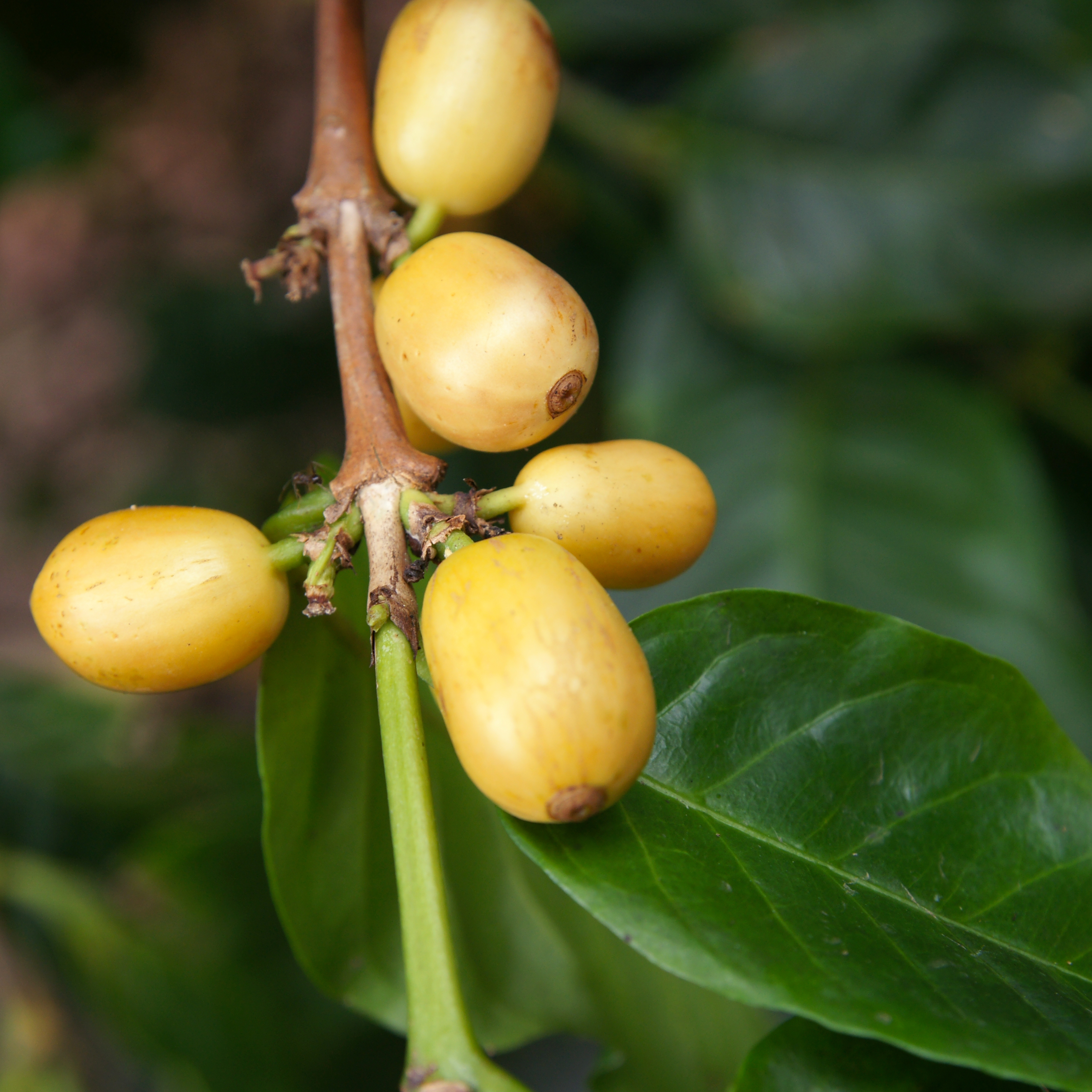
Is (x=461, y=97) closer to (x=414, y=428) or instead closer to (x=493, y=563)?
(x=414, y=428)

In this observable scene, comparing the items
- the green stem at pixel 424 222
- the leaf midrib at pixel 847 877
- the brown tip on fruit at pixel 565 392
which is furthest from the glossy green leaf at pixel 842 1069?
the green stem at pixel 424 222

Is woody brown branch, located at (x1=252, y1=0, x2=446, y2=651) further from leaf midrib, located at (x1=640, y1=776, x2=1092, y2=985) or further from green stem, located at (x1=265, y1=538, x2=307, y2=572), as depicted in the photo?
leaf midrib, located at (x1=640, y1=776, x2=1092, y2=985)

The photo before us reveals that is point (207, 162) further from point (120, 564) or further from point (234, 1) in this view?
point (120, 564)

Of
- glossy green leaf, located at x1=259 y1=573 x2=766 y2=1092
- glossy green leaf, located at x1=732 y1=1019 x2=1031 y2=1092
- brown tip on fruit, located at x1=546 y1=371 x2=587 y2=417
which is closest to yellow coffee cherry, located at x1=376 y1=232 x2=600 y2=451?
brown tip on fruit, located at x1=546 y1=371 x2=587 y2=417

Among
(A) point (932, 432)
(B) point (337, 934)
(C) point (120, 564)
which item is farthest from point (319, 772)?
(A) point (932, 432)

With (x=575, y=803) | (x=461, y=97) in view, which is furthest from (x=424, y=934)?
(x=461, y=97)

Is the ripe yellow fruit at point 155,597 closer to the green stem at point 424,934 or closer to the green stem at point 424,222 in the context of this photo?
the green stem at point 424,934

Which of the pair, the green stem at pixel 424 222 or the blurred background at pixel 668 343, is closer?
the green stem at pixel 424 222
